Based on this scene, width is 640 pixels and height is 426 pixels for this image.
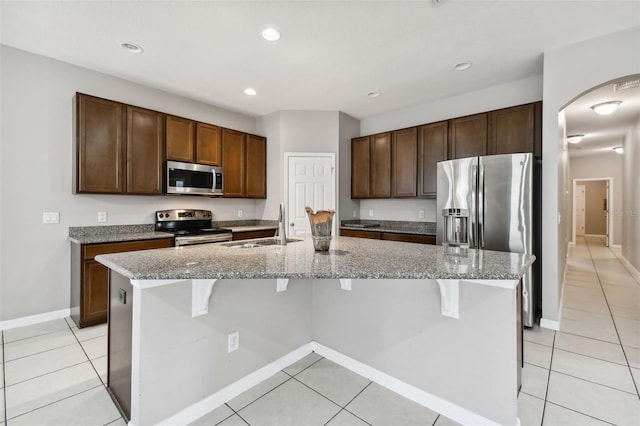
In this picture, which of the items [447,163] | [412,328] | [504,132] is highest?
[504,132]

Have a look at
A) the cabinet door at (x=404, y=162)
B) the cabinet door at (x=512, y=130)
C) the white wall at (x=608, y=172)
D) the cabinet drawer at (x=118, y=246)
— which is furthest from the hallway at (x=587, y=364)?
the white wall at (x=608, y=172)

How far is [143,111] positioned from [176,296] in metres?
2.92

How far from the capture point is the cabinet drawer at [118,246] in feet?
9.43

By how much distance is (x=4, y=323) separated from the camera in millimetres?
2850

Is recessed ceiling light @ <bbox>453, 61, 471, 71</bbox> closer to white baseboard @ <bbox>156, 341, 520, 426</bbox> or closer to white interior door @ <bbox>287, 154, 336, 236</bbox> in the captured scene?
white interior door @ <bbox>287, 154, 336, 236</bbox>

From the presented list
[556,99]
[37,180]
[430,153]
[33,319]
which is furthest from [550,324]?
[37,180]

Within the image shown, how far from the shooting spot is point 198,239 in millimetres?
3633

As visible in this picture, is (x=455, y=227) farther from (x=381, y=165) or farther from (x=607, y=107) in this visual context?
(x=607, y=107)

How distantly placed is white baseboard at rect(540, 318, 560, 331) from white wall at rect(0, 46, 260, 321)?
199 inches

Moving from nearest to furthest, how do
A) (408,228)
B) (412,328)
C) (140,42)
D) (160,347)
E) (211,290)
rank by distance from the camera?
1. (160,347)
2. (211,290)
3. (412,328)
4. (140,42)
5. (408,228)

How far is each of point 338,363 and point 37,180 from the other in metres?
3.55

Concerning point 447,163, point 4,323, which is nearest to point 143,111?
point 4,323

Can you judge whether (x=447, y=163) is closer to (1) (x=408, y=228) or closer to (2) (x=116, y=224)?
(1) (x=408, y=228)

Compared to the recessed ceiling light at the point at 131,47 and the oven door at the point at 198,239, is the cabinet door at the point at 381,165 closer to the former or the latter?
the oven door at the point at 198,239
